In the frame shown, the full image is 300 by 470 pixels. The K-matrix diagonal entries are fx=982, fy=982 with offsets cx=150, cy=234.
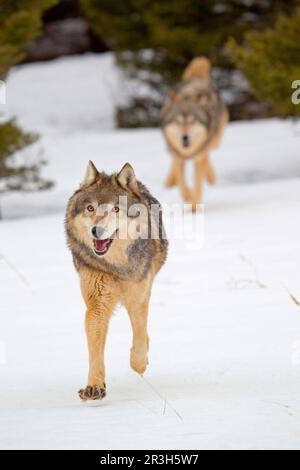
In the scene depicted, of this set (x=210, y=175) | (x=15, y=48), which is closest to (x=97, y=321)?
(x=15, y=48)

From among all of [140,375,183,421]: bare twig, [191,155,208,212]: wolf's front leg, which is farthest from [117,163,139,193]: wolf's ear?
[191,155,208,212]: wolf's front leg

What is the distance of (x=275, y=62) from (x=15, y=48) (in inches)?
163

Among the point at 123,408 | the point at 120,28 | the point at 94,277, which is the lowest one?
the point at 123,408

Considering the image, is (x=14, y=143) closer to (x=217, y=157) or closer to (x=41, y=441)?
(x=217, y=157)

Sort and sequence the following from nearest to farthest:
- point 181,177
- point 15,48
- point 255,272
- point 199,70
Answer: point 255,272
point 181,177
point 15,48
point 199,70

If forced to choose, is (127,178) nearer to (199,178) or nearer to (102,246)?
Result: (102,246)

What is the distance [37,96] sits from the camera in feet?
78.3

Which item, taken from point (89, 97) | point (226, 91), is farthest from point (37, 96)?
point (226, 91)

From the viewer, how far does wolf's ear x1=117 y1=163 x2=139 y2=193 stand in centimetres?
544

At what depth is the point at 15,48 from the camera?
42.5 ft

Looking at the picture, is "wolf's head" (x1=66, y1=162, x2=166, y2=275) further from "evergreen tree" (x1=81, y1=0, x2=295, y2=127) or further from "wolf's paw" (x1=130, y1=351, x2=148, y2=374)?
"evergreen tree" (x1=81, y1=0, x2=295, y2=127)

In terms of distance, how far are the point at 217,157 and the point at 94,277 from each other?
41.0ft

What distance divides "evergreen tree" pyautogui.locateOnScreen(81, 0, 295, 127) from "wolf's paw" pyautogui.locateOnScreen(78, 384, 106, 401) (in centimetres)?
1576

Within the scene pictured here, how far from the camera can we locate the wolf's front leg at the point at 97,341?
5.16 m
